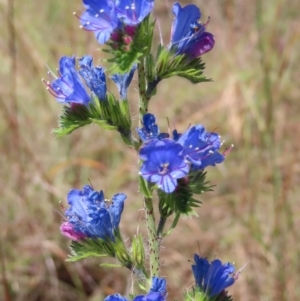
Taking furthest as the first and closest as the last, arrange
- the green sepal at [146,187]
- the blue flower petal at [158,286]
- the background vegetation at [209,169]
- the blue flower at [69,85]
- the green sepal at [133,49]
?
the background vegetation at [209,169] < the blue flower at [69,85] < the green sepal at [146,187] < the blue flower petal at [158,286] < the green sepal at [133,49]

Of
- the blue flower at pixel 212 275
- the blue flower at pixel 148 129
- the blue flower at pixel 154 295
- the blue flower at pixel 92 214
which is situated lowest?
the blue flower at pixel 154 295

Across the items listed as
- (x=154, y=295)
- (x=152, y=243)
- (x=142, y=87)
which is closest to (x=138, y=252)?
(x=152, y=243)

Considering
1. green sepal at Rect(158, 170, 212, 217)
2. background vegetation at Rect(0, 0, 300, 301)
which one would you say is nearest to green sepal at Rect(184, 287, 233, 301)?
green sepal at Rect(158, 170, 212, 217)

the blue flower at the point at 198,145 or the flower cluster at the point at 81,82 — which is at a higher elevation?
the flower cluster at the point at 81,82

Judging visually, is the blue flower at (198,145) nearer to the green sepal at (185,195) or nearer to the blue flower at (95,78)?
the green sepal at (185,195)

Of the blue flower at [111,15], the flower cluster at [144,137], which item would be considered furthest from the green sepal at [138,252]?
the blue flower at [111,15]

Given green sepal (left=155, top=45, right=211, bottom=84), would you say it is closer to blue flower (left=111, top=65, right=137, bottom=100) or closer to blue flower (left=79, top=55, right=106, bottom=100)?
blue flower (left=111, top=65, right=137, bottom=100)
